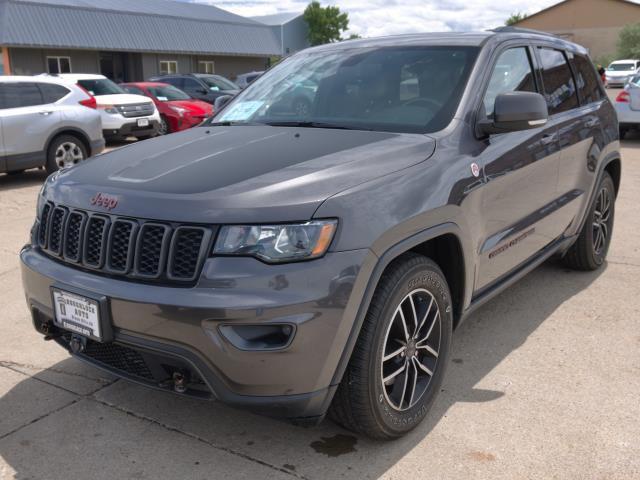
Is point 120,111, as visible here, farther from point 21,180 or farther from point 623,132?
point 623,132

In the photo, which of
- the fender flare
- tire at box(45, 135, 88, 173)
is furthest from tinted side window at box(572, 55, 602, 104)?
tire at box(45, 135, 88, 173)

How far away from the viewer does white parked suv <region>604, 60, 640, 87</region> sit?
124 ft

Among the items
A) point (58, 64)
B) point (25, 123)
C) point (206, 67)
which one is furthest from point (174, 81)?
point (206, 67)

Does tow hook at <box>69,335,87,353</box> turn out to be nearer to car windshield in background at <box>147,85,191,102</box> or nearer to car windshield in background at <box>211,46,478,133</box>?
car windshield in background at <box>211,46,478,133</box>

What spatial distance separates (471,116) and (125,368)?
2.03 meters

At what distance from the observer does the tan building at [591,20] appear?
196 ft

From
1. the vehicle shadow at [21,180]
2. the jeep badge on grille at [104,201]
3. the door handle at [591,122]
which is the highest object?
the door handle at [591,122]

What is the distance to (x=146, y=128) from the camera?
13273 millimetres

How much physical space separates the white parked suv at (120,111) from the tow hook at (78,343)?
10.7m

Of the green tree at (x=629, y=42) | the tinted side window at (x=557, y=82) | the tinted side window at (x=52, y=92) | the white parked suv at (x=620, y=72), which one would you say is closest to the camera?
the tinted side window at (x=557, y=82)

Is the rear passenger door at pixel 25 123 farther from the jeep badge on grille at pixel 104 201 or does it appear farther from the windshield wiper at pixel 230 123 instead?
the jeep badge on grille at pixel 104 201

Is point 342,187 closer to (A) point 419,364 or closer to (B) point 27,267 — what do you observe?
(A) point 419,364

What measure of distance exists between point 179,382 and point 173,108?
13.0 meters

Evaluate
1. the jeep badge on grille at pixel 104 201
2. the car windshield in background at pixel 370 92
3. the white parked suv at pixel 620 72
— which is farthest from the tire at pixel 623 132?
the white parked suv at pixel 620 72
